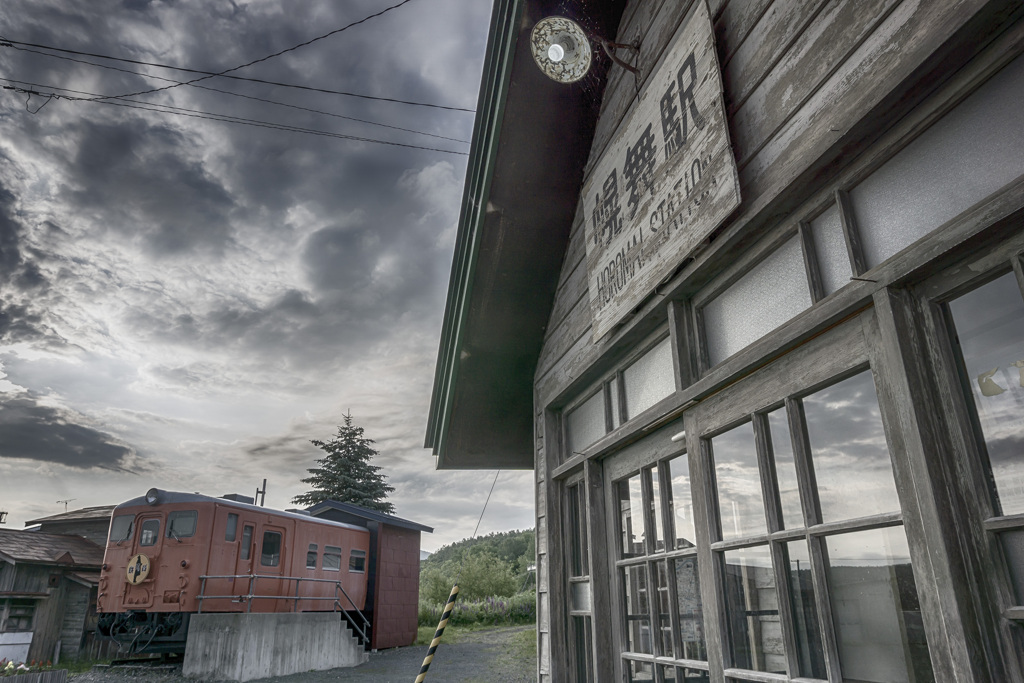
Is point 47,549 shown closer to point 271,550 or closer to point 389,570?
point 271,550

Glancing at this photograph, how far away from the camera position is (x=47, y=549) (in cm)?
1683

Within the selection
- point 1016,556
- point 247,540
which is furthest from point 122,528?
point 1016,556

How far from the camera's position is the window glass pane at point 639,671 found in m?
2.97

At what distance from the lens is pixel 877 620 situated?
172 centimetres

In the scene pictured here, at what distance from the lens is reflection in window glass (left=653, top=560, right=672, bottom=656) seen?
2.83 m

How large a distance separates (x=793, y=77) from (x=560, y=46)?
1547mm

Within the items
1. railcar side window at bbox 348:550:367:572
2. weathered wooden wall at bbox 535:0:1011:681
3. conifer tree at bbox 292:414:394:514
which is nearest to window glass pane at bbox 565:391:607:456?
weathered wooden wall at bbox 535:0:1011:681

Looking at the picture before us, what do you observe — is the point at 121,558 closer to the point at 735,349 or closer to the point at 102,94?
the point at 102,94

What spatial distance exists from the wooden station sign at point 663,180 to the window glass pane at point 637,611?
122 centimetres

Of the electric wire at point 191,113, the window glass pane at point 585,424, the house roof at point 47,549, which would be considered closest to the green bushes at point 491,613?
the house roof at point 47,549

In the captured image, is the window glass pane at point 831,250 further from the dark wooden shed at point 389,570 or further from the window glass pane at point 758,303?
the dark wooden shed at point 389,570

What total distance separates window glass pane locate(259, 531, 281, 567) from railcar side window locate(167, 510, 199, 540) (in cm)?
169

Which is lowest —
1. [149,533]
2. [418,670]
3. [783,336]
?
[418,670]

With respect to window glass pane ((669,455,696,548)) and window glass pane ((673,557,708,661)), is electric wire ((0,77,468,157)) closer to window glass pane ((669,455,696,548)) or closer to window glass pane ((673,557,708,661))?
window glass pane ((669,455,696,548))
